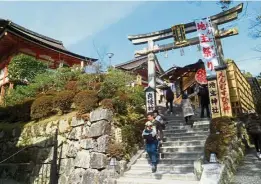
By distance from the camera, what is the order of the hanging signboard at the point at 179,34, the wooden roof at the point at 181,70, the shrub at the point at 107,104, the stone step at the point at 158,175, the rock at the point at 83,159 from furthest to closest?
the wooden roof at the point at 181,70
the hanging signboard at the point at 179,34
the shrub at the point at 107,104
the rock at the point at 83,159
the stone step at the point at 158,175

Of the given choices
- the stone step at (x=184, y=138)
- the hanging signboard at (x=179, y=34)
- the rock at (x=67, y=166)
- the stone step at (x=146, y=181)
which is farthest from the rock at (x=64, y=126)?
the hanging signboard at (x=179, y=34)

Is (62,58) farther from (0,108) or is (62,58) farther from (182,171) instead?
(182,171)

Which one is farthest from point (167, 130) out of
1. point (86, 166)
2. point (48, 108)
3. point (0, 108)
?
point (0, 108)

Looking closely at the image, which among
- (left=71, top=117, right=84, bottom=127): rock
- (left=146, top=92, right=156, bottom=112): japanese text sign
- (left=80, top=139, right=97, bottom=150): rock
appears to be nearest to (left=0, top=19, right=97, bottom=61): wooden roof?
(left=71, top=117, right=84, bottom=127): rock

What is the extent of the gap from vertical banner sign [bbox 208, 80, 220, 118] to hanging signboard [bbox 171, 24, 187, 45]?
4276 millimetres

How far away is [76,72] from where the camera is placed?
1369cm

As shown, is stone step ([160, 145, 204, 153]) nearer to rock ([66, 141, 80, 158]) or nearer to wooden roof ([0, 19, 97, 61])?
rock ([66, 141, 80, 158])

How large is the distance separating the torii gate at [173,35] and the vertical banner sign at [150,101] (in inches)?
4.3

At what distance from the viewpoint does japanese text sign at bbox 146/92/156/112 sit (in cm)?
1284

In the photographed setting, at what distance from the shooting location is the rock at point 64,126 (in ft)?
33.1

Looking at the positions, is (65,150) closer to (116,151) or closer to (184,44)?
(116,151)

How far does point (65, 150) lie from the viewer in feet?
32.0

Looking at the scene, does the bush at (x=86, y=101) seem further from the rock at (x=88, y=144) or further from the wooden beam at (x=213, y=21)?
the wooden beam at (x=213, y=21)

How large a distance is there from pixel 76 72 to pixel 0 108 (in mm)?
4667
